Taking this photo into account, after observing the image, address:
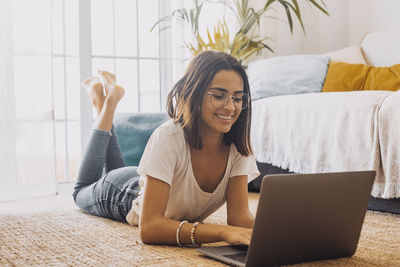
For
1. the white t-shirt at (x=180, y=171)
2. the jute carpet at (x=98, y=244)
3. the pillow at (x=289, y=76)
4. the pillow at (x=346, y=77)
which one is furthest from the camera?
the pillow at (x=289, y=76)

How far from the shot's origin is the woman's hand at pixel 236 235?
1165 mm

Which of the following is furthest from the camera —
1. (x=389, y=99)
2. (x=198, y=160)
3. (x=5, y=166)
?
(x=5, y=166)

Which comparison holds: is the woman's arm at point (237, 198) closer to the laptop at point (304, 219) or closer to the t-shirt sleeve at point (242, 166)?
the t-shirt sleeve at point (242, 166)

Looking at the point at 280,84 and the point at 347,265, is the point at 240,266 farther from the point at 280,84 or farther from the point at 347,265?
the point at 280,84

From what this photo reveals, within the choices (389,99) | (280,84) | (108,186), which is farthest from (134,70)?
(389,99)

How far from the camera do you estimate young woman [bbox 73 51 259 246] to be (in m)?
1.33

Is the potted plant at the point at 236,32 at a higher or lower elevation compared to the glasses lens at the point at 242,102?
higher

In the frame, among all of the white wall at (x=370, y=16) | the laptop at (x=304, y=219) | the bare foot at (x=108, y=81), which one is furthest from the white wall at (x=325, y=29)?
the laptop at (x=304, y=219)

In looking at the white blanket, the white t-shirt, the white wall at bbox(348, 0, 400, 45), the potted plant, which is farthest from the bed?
the white t-shirt

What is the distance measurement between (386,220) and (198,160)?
88 centimetres

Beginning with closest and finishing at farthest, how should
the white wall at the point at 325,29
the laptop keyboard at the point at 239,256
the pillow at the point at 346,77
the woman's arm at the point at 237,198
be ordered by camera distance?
the laptop keyboard at the point at 239,256
the woman's arm at the point at 237,198
the pillow at the point at 346,77
the white wall at the point at 325,29

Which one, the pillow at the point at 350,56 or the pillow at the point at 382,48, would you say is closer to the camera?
the pillow at the point at 382,48

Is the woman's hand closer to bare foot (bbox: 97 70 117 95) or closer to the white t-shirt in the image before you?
the white t-shirt

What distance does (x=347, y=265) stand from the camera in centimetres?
117
